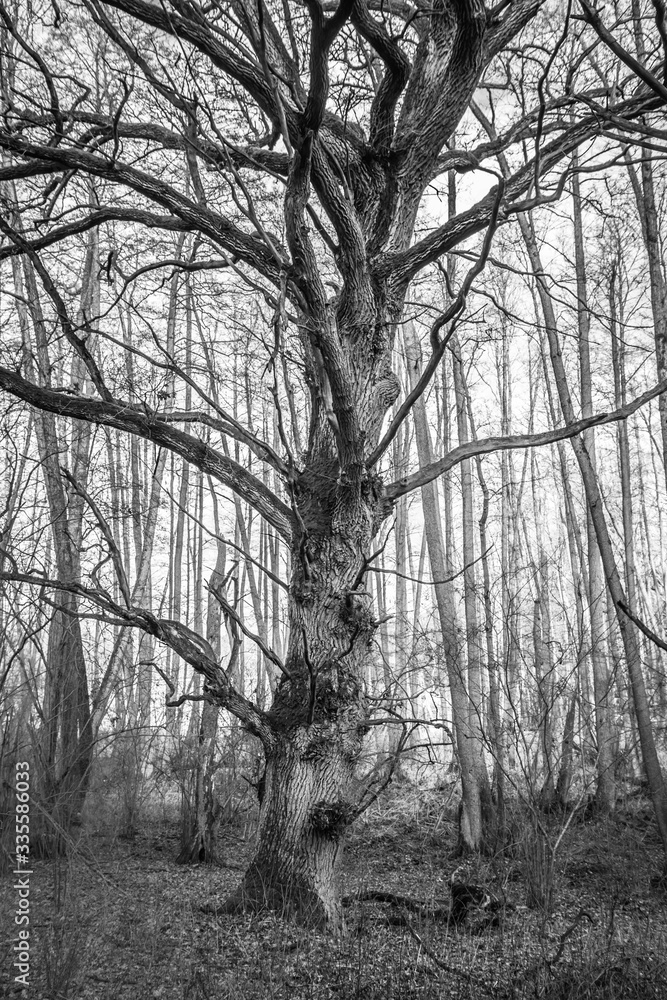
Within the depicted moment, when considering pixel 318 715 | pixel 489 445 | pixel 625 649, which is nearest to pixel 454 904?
pixel 318 715

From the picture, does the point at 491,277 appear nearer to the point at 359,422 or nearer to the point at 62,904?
the point at 359,422

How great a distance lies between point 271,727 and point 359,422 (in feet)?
5.49

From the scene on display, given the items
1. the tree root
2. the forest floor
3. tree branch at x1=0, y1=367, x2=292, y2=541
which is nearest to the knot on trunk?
the forest floor

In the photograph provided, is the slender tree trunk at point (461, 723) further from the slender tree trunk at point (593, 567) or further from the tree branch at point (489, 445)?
the tree branch at point (489, 445)

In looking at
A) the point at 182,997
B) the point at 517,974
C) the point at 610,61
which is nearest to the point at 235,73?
the point at 182,997

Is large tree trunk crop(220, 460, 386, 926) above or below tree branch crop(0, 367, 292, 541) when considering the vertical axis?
below

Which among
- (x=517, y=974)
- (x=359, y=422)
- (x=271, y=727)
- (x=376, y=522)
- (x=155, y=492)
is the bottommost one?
(x=517, y=974)

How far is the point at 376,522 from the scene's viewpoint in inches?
142

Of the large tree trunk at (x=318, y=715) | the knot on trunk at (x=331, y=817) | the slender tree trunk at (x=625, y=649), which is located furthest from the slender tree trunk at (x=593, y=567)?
the knot on trunk at (x=331, y=817)

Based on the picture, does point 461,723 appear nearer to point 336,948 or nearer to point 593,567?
point 593,567

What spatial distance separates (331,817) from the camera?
10.2 feet

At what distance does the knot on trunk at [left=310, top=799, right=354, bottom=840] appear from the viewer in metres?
3.09

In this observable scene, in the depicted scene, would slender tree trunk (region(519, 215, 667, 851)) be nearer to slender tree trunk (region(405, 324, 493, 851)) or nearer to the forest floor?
the forest floor

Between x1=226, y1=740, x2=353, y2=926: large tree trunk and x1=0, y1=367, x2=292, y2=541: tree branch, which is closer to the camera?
x1=226, y1=740, x2=353, y2=926: large tree trunk
